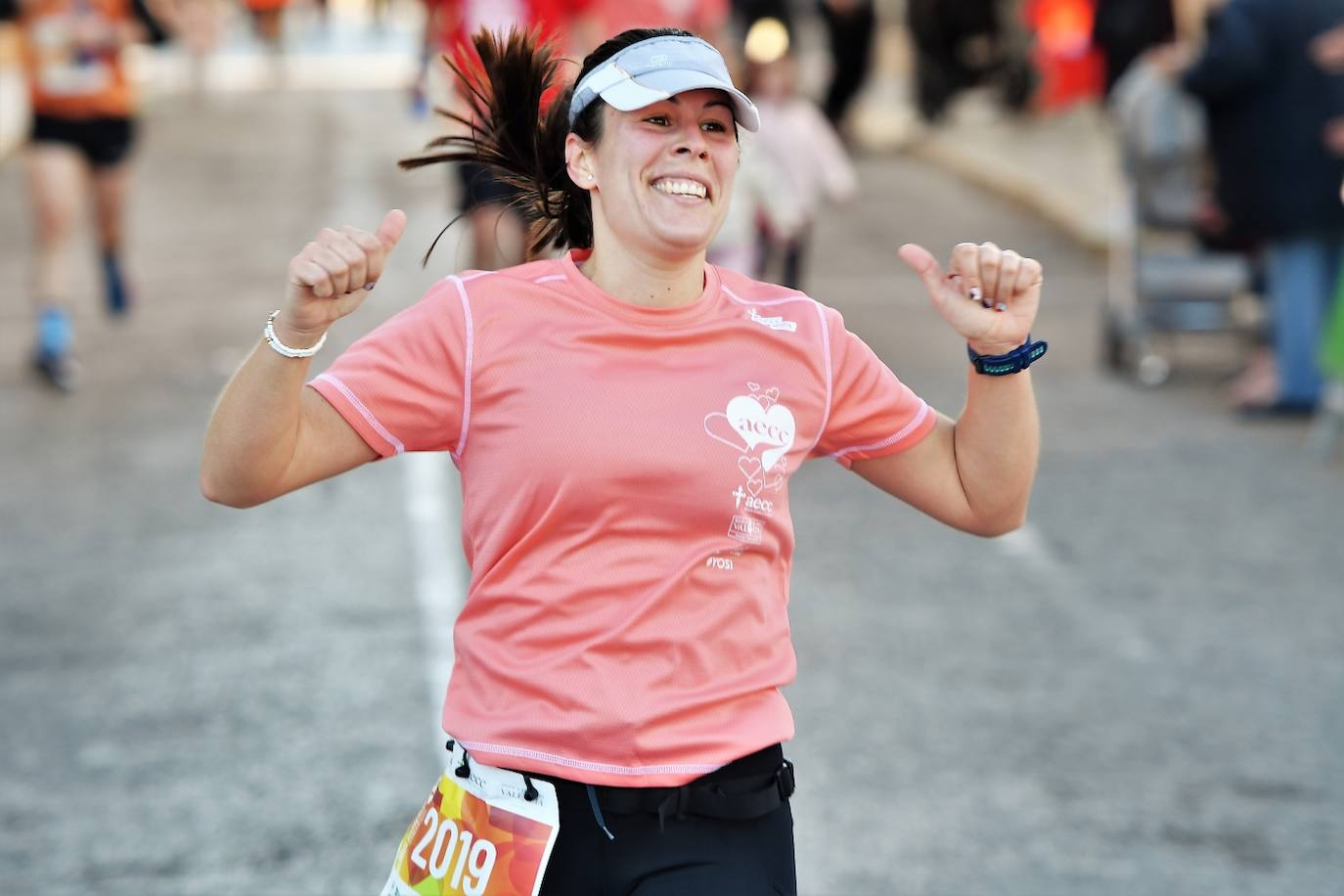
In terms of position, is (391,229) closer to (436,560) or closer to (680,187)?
(680,187)

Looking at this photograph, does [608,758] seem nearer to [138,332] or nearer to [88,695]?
[88,695]

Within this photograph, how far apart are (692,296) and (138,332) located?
9473 mm

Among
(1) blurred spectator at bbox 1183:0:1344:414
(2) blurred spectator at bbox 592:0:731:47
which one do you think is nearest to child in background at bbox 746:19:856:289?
(2) blurred spectator at bbox 592:0:731:47

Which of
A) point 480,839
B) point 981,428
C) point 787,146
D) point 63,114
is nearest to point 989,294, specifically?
point 981,428

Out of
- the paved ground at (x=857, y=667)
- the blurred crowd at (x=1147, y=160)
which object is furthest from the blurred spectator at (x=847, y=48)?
the paved ground at (x=857, y=667)

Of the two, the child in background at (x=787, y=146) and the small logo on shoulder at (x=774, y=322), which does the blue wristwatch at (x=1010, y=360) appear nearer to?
the small logo on shoulder at (x=774, y=322)

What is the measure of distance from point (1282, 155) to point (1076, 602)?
393 cm

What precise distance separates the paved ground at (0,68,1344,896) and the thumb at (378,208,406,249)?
232cm

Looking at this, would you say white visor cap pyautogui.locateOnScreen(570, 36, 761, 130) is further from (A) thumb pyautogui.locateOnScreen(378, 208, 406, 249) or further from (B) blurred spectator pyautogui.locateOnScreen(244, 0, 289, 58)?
(B) blurred spectator pyautogui.locateOnScreen(244, 0, 289, 58)

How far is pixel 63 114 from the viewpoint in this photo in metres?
10.1

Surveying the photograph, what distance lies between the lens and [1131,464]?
911cm

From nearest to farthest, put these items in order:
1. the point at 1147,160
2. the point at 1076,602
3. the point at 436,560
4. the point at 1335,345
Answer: the point at 1076,602 → the point at 436,560 → the point at 1335,345 → the point at 1147,160

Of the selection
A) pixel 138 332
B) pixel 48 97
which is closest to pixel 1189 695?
pixel 48 97

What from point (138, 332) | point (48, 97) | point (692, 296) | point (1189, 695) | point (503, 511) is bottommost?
point (138, 332)
